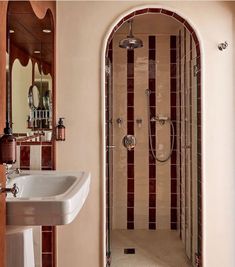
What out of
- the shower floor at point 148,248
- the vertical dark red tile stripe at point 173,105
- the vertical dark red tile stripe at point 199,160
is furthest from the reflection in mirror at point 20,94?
the vertical dark red tile stripe at point 173,105

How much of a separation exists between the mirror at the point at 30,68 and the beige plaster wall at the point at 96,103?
130 mm

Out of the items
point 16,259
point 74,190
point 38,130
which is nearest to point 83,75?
point 38,130

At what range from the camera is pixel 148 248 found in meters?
3.52

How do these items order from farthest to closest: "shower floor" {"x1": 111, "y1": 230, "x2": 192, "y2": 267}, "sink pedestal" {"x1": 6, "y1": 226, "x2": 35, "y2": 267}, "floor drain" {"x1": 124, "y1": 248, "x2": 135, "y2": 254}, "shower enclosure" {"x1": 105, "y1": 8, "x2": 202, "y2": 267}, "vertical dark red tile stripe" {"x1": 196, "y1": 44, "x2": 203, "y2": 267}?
"shower enclosure" {"x1": 105, "y1": 8, "x2": 202, "y2": 267}, "floor drain" {"x1": 124, "y1": 248, "x2": 135, "y2": 254}, "shower floor" {"x1": 111, "y1": 230, "x2": 192, "y2": 267}, "vertical dark red tile stripe" {"x1": 196, "y1": 44, "x2": 203, "y2": 267}, "sink pedestal" {"x1": 6, "y1": 226, "x2": 35, "y2": 267}

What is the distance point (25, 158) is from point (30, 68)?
66cm

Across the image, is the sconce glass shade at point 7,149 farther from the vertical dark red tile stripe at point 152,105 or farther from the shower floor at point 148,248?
the vertical dark red tile stripe at point 152,105

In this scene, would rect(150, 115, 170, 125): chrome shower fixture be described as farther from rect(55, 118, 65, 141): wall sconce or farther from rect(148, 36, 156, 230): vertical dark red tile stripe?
rect(55, 118, 65, 141): wall sconce

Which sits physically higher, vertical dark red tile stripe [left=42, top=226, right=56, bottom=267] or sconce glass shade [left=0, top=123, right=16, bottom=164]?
sconce glass shade [left=0, top=123, right=16, bottom=164]

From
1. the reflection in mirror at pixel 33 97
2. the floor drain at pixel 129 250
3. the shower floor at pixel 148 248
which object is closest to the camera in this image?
the reflection in mirror at pixel 33 97

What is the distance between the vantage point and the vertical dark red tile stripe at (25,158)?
2.62 meters

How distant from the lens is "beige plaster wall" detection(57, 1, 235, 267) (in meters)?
2.71

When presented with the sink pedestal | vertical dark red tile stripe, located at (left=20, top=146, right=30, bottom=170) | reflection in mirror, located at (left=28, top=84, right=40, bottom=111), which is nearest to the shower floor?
vertical dark red tile stripe, located at (left=20, top=146, right=30, bottom=170)

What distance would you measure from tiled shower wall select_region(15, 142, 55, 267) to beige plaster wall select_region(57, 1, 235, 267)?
3.3 inches

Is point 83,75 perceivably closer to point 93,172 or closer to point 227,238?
point 93,172
